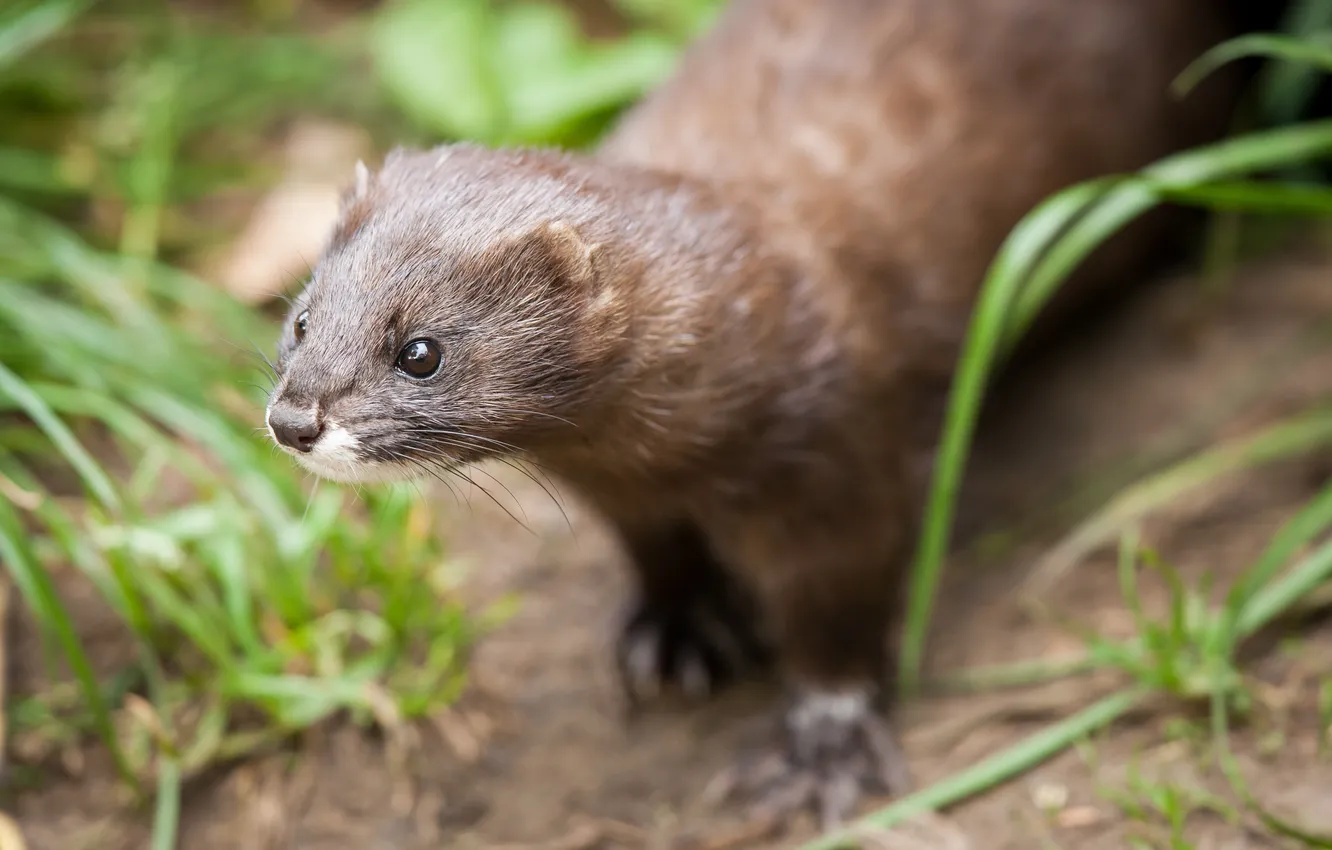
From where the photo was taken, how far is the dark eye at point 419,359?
2869mm

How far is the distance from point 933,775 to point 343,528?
5.97 feet

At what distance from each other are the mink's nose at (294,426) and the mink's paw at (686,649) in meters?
1.80

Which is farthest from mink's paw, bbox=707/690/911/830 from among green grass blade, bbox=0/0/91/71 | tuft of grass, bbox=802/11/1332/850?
green grass blade, bbox=0/0/91/71

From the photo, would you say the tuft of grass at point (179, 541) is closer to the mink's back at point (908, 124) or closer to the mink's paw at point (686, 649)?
the mink's paw at point (686, 649)

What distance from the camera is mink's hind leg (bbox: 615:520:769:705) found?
171 inches

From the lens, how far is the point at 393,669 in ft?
13.7

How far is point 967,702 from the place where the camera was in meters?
4.10

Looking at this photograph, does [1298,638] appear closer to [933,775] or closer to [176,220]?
[933,775]

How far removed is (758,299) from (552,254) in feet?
2.17

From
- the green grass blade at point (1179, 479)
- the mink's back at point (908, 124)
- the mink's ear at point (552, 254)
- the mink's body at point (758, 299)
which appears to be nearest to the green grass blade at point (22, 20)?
the mink's body at point (758, 299)

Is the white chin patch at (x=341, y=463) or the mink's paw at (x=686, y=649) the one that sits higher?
the mink's paw at (x=686, y=649)

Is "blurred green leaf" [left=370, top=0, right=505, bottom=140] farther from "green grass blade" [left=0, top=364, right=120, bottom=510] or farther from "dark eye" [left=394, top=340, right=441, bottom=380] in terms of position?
"dark eye" [left=394, top=340, right=441, bottom=380]

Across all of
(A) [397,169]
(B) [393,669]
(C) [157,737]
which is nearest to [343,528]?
(B) [393,669]

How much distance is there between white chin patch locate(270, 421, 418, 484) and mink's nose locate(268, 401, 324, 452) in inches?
0.5
